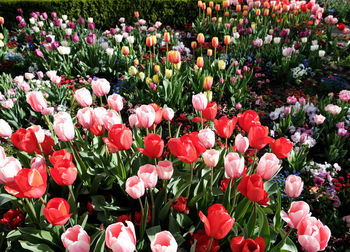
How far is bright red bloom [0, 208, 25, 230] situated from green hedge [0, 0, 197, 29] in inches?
277

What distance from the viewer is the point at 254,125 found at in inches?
62.2

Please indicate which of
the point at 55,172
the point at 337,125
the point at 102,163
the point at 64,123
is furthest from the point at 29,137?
the point at 337,125

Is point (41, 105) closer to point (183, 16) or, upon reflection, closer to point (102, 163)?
point (102, 163)

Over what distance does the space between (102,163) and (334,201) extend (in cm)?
216

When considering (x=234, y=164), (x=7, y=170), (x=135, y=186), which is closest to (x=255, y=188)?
(x=234, y=164)

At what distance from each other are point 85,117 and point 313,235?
133 cm

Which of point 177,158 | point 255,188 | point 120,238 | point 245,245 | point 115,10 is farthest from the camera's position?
point 115,10

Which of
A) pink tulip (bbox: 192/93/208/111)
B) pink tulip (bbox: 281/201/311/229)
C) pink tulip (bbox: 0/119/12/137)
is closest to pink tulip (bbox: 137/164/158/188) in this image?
pink tulip (bbox: 281/201/311/229)

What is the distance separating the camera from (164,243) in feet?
3.49

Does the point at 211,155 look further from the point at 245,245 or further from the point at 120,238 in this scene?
the point at 120,238

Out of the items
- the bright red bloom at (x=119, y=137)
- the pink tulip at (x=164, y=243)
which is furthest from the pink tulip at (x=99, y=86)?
the pink tulip at (x=164, y=243)

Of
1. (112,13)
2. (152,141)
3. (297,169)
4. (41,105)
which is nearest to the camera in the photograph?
(152,141)

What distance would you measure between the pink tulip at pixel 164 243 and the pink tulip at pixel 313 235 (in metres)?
0.53

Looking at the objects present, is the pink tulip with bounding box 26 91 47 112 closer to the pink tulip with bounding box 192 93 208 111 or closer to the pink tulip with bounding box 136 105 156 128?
the pink tulip with bounding box 136 105 156 128
